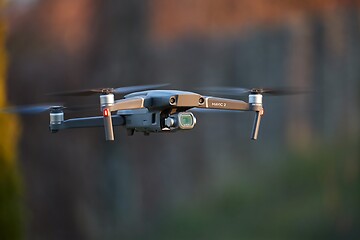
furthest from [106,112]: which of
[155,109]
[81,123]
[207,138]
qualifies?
[207,138]

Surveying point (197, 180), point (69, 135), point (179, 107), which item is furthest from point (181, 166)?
point (179, 107)

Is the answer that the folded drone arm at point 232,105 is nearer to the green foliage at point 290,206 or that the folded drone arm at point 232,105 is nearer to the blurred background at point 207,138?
the blurred background at point 207,138

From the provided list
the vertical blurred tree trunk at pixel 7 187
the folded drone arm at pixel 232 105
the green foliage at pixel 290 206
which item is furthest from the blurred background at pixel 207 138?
the folded drone arm at pixel 232 105

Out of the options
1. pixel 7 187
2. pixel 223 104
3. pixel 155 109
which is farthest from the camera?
pixel 7 187

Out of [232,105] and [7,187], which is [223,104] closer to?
[232,105]

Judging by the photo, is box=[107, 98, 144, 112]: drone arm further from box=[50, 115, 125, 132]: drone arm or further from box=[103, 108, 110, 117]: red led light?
box=[50, 115, 125, 132]: drone arm

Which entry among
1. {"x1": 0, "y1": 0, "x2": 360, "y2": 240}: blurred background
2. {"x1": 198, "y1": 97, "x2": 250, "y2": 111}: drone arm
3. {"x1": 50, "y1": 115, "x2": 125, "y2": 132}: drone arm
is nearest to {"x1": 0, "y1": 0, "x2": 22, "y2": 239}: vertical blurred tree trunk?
{"x1": 0, "y1": 0, "x2": 360, "y2": 240}: blurred background
